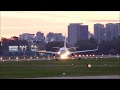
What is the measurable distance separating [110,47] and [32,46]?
1965 cm

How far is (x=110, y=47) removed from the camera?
275 feet
